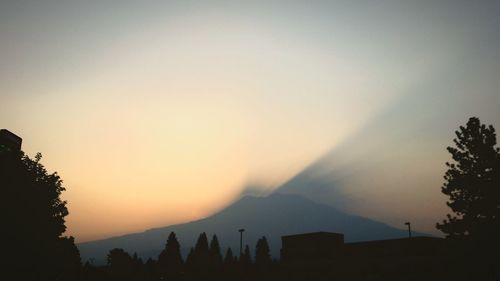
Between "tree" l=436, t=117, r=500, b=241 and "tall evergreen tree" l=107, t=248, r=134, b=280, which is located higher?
"tree" l=436, t=117, r=500, b=241

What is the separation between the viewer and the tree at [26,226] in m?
26.5

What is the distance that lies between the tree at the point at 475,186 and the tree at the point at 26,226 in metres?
33.0

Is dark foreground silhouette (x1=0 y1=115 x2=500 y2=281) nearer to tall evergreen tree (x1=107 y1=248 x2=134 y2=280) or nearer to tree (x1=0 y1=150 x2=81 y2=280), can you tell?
tree (x1=0 y1=150 x2=81 y2=280)

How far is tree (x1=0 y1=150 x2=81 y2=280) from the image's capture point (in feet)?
87.0

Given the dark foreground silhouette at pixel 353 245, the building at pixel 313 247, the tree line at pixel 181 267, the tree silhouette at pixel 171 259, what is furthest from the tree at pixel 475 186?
the tree silhouette at pixel 171 259

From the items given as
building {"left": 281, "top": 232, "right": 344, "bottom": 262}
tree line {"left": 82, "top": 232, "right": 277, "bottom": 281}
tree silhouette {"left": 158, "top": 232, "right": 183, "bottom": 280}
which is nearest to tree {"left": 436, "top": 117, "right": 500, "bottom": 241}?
building {"left": 281, "top": 232, "right": 344, "bottom": 262}

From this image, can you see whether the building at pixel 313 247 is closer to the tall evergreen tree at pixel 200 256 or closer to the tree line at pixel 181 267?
the tree line at pixel 181 267

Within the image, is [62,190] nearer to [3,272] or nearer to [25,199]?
[25,199]

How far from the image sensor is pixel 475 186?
34.8 meters

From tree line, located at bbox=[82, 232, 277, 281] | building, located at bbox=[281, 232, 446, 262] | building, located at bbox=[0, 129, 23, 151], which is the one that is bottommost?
tree line, located at bbox=[82, 232, 277, 281]

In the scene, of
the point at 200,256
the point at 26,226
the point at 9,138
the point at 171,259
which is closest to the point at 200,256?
the point at 200,256

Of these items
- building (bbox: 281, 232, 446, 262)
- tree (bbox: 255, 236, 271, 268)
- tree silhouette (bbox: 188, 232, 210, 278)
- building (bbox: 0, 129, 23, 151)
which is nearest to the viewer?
building (bbox: 281, 232, 446, 262)

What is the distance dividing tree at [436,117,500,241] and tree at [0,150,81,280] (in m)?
33.0

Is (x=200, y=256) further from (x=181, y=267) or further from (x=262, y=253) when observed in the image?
(x=262, y=253)
